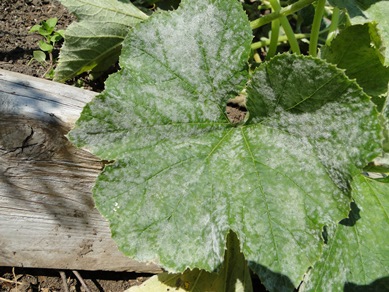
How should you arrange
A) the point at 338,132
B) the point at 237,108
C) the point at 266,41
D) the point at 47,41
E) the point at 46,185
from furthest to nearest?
1. the point at 266,41
2. the point at 237,108
3. the point at 47,41
4. the point at 46,185
5. the point at 338,132

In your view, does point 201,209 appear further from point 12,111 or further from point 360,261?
point 12,111

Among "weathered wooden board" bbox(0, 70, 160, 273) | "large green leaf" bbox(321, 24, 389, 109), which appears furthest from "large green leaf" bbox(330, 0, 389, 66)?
"weathered wooden board" bbox(0, 70, 160, 273)

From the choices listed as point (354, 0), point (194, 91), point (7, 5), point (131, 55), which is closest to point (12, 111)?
point (131, 55)

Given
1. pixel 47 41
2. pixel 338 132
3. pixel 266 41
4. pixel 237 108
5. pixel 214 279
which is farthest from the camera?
pixel 266 41

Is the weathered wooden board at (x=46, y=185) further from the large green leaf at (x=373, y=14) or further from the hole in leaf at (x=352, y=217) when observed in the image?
the large green leaf at (x=373, y=14)

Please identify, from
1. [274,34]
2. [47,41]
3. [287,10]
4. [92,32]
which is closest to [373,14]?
[287,10]

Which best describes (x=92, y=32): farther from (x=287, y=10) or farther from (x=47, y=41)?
(x=287, y=10)
